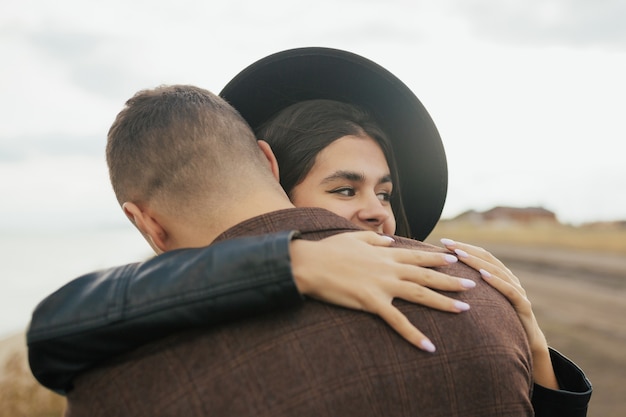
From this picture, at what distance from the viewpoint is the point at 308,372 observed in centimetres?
141

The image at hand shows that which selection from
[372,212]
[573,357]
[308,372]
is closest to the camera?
[308,372]

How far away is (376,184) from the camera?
9.40 ft

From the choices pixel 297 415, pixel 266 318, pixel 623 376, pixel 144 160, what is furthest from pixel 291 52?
pixel 623 376

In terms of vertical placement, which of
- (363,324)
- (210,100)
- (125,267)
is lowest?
(363,324)

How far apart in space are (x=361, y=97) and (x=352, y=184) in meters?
0.49

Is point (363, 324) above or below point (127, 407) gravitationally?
above

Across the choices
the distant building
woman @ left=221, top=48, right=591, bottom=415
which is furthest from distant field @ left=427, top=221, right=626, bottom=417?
the distant building

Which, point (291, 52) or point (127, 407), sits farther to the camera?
point (291, 52)

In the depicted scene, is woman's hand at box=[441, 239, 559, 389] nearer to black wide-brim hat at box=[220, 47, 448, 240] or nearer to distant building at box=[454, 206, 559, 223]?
black wide-brim hat at box=[220, 47, 448, 240]

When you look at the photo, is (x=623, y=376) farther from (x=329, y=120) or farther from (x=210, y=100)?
(x=210, y=100)

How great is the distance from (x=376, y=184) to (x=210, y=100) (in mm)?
1068

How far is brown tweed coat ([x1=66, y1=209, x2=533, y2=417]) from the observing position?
139cm

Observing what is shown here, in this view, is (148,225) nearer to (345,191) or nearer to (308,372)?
(308,372)

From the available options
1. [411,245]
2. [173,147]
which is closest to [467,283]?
[411,245]
